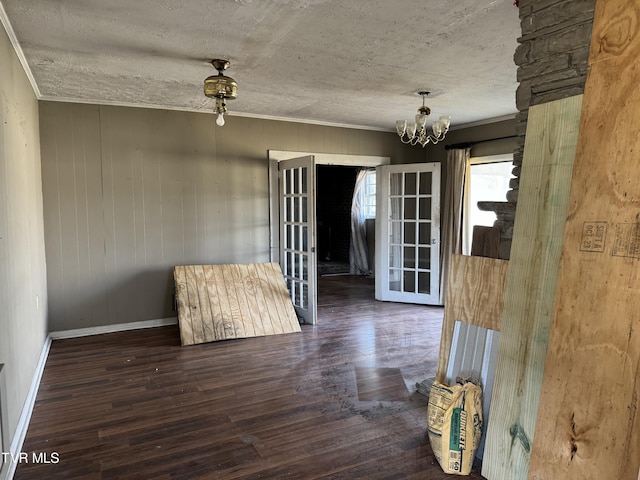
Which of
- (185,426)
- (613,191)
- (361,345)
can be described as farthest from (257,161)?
(613,191)

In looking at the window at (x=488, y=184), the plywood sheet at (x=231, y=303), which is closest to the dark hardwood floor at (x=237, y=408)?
the plywood sheet at (x=231, y=303)

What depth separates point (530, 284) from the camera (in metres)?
2.01

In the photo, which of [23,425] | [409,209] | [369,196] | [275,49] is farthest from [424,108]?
[369,196]

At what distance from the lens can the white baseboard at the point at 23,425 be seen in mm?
2173

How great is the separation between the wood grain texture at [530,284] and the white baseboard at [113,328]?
3.95 meters

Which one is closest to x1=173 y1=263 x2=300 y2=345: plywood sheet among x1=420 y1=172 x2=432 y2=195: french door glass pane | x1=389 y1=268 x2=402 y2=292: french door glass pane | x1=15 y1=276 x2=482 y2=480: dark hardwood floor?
x1=15 y1=276 x2=482 y2=480: dark hardwood floor

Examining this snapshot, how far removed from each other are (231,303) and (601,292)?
382 centimetres

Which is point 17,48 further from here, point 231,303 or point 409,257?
point 409,257

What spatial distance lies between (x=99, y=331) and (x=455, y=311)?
3.93 metres

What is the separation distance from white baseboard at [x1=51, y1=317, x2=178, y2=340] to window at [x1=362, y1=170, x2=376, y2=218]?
→ 4.97 meters

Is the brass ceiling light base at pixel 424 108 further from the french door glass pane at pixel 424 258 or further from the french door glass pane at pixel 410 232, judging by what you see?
the french door glass pane at pixel 424 258

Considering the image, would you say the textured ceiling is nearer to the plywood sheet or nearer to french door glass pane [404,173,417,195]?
french door glass pane [404,173,417,195]

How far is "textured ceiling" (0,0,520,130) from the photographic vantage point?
248 centimetres

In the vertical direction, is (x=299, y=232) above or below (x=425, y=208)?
below
